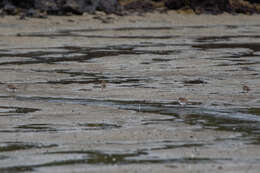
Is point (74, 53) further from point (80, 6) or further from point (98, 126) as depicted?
point (80, 6)

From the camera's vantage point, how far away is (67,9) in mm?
39250

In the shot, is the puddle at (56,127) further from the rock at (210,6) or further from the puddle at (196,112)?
the rock at (210,6)

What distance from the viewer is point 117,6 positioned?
4269 cm

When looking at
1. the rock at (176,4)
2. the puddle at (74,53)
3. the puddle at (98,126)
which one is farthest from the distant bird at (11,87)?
the rock at (176,4)

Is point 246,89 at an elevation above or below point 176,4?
below

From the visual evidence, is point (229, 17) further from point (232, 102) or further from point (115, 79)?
point (232, 102)

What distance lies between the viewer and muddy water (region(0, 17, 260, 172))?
28.1 feet

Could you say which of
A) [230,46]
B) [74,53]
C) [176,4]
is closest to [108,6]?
[176,4]

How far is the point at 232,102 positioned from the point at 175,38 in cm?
1513

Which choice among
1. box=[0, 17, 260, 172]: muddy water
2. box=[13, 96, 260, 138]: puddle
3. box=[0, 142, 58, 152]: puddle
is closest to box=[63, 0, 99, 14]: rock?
box=[0, 17, 260, 172]: muddy water

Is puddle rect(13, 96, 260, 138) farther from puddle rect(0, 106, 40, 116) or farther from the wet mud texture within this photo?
the wet mud texture

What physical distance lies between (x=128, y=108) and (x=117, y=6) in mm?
30862

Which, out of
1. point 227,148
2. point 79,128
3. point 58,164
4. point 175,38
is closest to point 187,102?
point 79,128

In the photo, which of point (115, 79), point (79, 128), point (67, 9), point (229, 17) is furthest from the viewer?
point (229, 17)
